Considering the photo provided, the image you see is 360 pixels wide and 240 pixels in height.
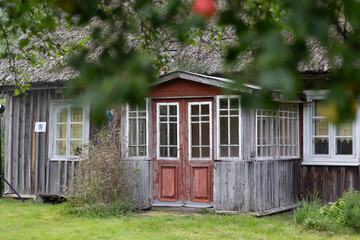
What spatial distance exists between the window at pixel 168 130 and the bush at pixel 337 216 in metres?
2.71

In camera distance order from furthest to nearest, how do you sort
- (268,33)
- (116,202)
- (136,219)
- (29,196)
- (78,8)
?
(29,196) < (116,202) < (136,219) < (78,8) < (268,33)

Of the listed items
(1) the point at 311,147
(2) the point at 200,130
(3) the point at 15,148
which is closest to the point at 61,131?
(3) the point at 15,148

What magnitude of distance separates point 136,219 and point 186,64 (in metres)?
6.73

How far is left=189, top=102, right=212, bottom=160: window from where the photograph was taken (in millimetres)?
9016

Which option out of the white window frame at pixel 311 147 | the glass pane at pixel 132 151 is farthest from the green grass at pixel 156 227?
the white window frame at pixel 311 147

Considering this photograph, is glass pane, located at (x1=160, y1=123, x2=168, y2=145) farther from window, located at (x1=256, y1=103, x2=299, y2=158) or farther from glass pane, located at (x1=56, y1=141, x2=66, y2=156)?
glass pane, located at (x1=56, y1=141, x2=66, y2=156)

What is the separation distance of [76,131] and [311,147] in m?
4.90

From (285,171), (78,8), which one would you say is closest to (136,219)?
(285,171)

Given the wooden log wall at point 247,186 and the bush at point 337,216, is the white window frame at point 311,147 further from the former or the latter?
the bush at point 337,216

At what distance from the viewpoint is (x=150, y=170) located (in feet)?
30.7

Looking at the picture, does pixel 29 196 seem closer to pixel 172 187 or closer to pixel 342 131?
pixel 172 187

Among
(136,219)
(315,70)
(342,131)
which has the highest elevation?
(315,70)

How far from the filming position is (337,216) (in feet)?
24.4

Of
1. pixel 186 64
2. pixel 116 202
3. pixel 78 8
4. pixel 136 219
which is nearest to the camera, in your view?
pixel 186 64
